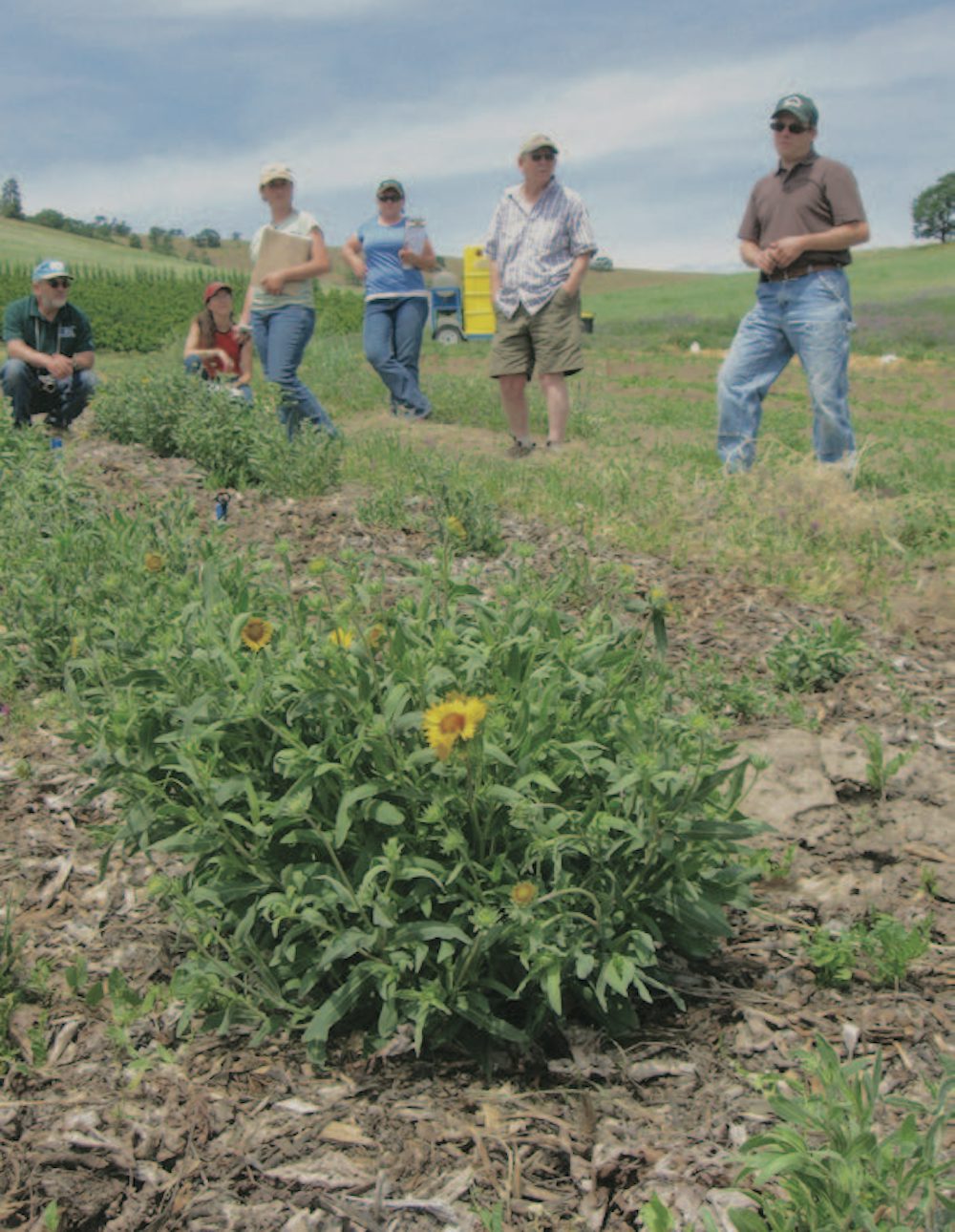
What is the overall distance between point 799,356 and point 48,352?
5.25 m

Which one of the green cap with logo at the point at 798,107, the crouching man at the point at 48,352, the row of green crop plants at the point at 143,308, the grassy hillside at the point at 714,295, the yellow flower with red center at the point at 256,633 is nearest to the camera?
the yellow flower with red center at the point at 256,633

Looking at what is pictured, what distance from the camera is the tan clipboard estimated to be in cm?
732

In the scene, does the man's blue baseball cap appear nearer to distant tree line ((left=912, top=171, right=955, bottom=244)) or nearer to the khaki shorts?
the khaki shorts

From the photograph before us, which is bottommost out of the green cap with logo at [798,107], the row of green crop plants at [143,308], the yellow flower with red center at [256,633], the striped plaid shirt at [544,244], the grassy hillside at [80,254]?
the yellow flower with red center at [256,633]

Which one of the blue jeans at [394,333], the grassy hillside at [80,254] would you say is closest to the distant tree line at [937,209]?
the grassy hillside at [80,254]

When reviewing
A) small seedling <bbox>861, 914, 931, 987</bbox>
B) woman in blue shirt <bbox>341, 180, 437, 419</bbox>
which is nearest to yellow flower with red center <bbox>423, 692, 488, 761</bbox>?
small seedling <bbox>861, 914, 931, 987</bbox>

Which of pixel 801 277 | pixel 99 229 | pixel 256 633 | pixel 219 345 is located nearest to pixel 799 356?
pixel 801 277

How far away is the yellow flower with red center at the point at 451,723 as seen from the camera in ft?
5.93

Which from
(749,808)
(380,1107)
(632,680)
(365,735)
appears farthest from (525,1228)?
(749,808)

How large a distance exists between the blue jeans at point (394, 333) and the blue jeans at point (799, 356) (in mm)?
3025

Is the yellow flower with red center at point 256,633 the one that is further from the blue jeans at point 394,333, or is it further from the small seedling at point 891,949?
the blue jeans at point 394,333

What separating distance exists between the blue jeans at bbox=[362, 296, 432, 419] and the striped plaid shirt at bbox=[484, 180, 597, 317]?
5.34ft

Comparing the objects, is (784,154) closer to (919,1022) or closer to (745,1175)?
(919,1022)

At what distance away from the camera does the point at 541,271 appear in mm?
7094
